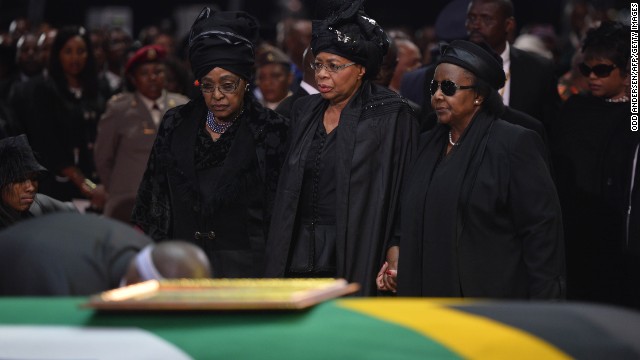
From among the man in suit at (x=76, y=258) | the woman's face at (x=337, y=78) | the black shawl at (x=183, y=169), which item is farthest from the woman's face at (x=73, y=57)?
the man in suit at (x=76, y=258)

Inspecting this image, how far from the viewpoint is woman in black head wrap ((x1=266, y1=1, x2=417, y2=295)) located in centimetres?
597

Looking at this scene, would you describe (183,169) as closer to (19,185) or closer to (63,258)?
(19,185)

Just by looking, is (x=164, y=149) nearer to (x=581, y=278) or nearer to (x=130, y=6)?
(x=581, y=278)

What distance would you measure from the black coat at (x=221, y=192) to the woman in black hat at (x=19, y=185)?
0.51 metres

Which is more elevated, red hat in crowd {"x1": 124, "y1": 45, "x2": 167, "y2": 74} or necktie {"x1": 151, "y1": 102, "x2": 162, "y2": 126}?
red hat in crowd {"x1": 124, "y1": 45, "x2": 167, "y2": 74}

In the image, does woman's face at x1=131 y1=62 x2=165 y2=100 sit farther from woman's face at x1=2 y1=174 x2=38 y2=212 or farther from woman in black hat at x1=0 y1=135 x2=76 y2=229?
woman's face at x1=2 y1=174 x2=38 y2=212

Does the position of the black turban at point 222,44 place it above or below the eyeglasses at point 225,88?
above

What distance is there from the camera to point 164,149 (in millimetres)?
6398

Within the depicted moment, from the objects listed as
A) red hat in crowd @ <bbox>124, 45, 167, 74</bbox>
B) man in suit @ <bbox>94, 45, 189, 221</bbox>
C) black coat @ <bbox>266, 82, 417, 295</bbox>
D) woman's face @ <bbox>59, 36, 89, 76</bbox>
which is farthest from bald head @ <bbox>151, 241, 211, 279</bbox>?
woman's face @ <bbox>59, 36, 89, 76</bbox>

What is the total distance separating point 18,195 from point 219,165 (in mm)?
1121

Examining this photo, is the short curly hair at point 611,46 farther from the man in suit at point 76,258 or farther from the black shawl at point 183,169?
the man in suit at point 76,258

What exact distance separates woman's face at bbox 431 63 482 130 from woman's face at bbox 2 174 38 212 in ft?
7.19

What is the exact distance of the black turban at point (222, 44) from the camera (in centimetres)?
633

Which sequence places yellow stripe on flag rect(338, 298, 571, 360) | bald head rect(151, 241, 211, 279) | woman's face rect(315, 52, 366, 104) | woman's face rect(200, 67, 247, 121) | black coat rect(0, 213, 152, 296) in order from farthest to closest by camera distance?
woman's face rect(200, 67, 247, 121) < woman's face rect(315, 52, 366, 104) < black coat rect(0, 213, 152, 296) < bald head rect(151, 241, 211, 279) < yellow stripe on flag rect(338, 298, 571, 360)
